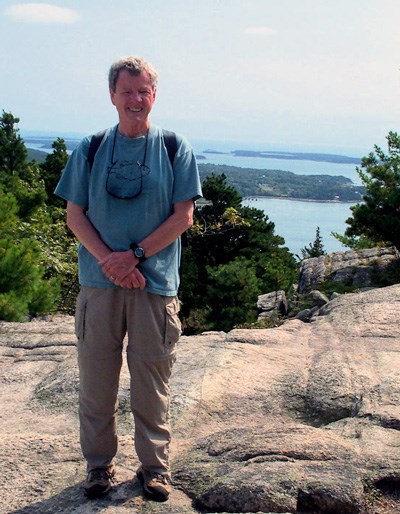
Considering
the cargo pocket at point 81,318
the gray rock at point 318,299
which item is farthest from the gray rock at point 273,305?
the cargo pocket at point 81,318

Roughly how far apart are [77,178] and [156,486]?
1.37 meters

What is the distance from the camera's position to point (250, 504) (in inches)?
113

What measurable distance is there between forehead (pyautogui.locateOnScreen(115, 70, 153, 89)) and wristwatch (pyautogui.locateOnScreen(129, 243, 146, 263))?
2.18ft

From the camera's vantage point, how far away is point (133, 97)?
2852mm

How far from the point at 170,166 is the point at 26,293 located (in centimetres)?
602

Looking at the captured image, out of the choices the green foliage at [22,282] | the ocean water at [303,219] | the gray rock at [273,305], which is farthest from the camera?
the ocean water at [303,219]

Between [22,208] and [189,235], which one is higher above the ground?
[22,208]

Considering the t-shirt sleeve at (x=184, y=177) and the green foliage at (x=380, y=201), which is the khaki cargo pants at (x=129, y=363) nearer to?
the t-shirt sleeve at (x=184, y=177)

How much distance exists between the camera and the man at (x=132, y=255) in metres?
2.89

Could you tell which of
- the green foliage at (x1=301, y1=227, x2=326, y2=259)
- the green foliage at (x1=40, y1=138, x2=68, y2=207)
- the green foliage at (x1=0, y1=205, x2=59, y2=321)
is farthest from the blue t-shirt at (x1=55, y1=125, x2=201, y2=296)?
the green foliage at (x1=301, y1=227, x2=326, y2=259)

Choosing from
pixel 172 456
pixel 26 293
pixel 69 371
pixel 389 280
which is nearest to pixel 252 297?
pixel 389 280

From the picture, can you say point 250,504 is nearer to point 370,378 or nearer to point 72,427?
point 72,427

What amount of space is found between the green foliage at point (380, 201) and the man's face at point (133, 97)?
8611 millimetres

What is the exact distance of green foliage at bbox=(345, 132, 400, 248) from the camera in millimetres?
11039
